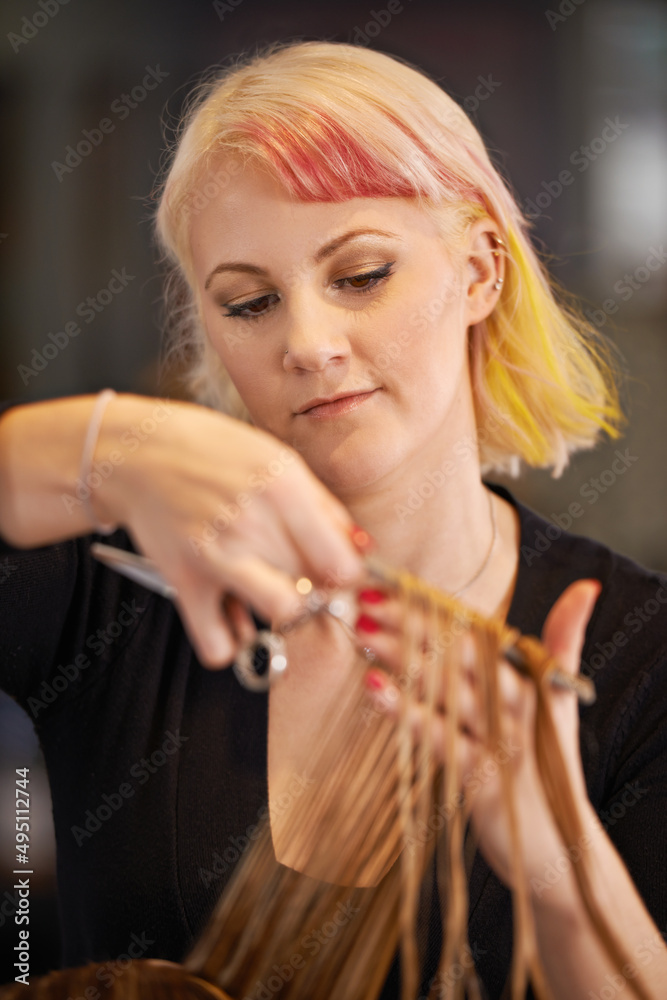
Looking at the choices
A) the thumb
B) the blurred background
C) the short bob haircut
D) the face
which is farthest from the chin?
the blurred background

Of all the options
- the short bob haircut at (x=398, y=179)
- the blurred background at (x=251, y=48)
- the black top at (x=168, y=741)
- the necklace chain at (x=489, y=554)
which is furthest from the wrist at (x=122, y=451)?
the blurred background at (x=251, y=48)

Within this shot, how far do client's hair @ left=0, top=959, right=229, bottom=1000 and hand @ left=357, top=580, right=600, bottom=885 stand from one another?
195mm

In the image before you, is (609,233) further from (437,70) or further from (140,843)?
(140,843)

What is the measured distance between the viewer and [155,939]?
83 centimetres

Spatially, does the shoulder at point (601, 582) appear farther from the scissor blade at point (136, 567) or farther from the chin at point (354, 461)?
the scissor blade at point (136, 567)

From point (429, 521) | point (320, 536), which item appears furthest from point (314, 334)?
point (320, 536)

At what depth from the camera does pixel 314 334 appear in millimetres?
805

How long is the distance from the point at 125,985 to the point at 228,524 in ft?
0.93

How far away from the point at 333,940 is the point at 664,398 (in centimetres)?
176

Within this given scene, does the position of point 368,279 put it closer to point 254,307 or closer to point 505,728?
point 254,307

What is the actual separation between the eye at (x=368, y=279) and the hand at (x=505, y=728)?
0.40 metres

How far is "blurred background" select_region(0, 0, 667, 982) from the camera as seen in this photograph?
1905 mm

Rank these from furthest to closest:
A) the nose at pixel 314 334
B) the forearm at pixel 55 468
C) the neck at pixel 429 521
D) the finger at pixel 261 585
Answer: the neck at pixel 429 521 → the nose at pixel 314 334 → the forearm at pixel 55 468 → the finger at pixel 261 585

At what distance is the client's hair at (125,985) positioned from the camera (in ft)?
1.66
